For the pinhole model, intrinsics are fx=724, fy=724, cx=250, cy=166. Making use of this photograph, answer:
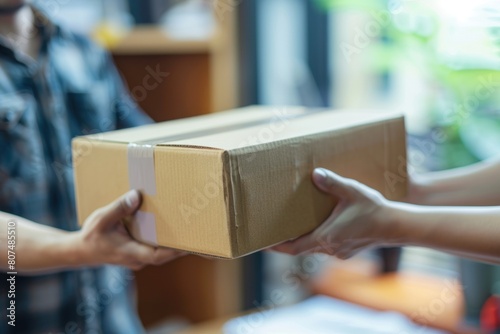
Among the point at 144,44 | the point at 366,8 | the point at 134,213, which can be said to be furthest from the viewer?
the point at 144,44

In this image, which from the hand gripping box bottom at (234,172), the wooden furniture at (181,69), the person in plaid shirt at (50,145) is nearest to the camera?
the hand gripping box bottom at (234,172)

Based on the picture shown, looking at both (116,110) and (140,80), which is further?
(140,80)

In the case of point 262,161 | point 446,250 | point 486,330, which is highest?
point 262,161

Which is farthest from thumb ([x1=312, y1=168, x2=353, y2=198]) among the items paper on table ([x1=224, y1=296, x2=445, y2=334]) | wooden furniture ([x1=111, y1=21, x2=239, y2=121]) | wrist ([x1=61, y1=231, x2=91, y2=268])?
wooden furniture ([x1=111, y1=21, x2=239, y2=121])

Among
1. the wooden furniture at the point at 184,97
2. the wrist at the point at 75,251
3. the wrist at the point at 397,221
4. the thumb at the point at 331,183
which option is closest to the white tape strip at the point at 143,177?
the wrist at the point at 75,251

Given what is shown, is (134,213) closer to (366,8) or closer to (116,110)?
(116,110)

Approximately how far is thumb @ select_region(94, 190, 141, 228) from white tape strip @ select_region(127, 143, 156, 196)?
15 millimetres

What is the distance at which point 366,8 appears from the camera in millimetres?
1830

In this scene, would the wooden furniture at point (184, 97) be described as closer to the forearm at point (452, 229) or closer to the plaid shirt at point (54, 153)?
the plaid shirt at point (54, 153)

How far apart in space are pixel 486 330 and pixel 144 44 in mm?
1159

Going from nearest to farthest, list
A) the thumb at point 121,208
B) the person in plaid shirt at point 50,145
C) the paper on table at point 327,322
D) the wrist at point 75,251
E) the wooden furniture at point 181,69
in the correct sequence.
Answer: the thumb at point 121,208 → the wrist at point 75,251 → the person in plaid shirt at point 50,145 → the paper on table at point 327,322 → the wooden furniture at point 181,69

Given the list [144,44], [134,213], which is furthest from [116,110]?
[134,213]

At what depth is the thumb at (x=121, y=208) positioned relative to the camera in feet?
3.49

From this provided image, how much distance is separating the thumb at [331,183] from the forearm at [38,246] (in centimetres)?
→ 43
